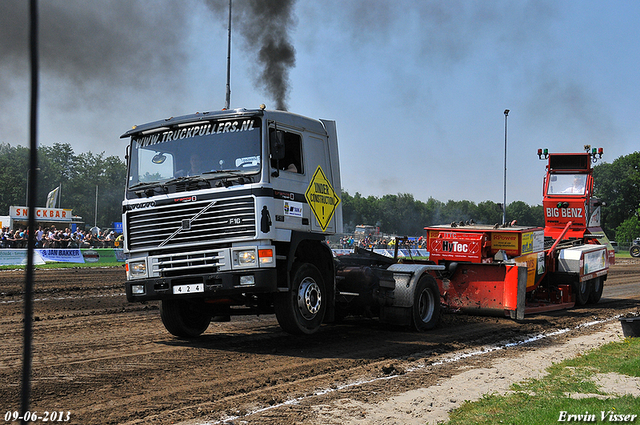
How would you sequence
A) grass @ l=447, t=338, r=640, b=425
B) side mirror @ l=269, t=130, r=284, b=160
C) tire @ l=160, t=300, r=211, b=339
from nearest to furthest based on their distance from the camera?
grass @ l=447, t=338, r=640, b=425 < side mirror @ l=269, t=130, r=284, b=160 < tire @ l=160, t=300, r=211, b=339

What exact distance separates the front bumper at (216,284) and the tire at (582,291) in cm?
846

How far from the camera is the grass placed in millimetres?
4617

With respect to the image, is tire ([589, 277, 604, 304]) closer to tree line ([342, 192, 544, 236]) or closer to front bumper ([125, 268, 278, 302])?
front bumper ([125, 268, 278, 302])

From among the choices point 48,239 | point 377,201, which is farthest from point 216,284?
point 377,201

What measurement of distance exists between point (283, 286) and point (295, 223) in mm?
874

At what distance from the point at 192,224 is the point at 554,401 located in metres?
4.65

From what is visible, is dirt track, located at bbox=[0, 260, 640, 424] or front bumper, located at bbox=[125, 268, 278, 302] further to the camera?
front bumper, located at bbox=[125, 268, 278, 302]

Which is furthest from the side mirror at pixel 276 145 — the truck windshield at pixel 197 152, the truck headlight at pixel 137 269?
the truck headlight at pixel 137 269

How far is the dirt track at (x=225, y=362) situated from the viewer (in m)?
5.00

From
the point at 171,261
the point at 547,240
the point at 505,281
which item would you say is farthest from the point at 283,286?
the point at 547,240

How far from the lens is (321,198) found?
852 centimetres

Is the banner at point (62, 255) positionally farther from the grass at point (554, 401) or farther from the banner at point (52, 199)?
the banner at point (52, 199)

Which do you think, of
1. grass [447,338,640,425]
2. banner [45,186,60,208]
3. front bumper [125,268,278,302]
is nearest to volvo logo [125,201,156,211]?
front bumper [125,268,278,302]

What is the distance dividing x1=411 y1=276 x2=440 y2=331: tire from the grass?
276 centimetres
